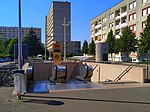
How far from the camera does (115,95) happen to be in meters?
11.2

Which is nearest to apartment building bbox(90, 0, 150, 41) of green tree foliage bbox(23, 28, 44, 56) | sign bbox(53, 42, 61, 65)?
green tree foliage bbox(23, 28, 44, 56)

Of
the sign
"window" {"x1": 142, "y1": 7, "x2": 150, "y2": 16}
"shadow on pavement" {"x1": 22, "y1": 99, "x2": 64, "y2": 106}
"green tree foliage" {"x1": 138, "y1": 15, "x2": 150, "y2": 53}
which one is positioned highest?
"window" {"x1": 142, "y1": 7, "x2": 150, "y2": 16}

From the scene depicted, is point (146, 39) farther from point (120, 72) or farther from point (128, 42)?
point (120, 72)

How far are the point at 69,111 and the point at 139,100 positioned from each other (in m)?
3.27

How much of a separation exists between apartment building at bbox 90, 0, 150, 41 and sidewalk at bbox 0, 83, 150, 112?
154ft

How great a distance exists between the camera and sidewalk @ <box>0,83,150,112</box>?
8578mm

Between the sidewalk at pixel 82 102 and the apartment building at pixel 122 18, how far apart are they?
46.9 m

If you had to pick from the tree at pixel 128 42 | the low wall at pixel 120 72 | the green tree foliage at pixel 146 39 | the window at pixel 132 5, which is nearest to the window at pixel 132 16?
the window at pixel 132 5

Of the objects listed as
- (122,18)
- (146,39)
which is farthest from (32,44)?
(146,39)

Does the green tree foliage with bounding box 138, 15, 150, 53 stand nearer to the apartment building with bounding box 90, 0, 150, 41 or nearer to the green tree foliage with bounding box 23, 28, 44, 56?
the apartment building with bounding box 90, 0, 150, 41

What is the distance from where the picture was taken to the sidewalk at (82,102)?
8578 mm

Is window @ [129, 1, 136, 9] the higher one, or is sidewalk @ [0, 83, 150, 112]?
window @ [129, 1, 136, 9]

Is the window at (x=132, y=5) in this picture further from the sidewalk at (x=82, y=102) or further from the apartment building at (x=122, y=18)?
the sidewalk at (x=82, y=102)

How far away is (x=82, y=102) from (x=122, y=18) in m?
62.1
